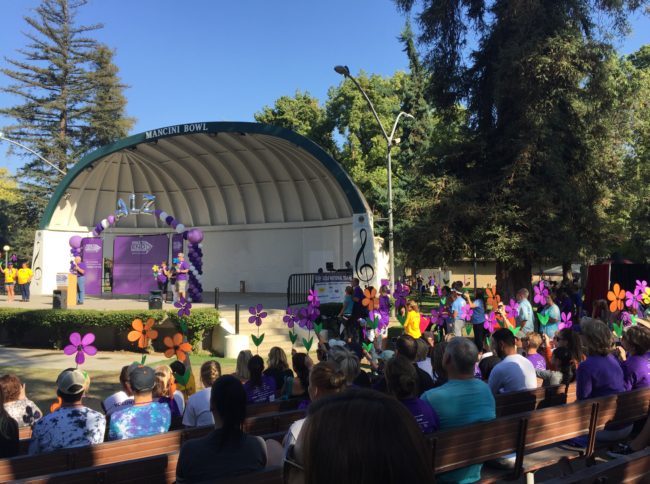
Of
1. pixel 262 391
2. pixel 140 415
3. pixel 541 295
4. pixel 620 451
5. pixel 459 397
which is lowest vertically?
→ pixel 620 451

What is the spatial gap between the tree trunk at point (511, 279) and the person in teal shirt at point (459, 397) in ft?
44.3

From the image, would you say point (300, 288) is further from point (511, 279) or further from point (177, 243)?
point (511, 279)

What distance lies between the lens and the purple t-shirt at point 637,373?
4965 mm

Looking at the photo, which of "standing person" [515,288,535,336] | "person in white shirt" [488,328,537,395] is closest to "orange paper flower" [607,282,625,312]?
"standing person" [515,288,535,336]

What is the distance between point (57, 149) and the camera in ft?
154

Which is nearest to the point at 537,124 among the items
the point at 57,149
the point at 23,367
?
the point at 23,367

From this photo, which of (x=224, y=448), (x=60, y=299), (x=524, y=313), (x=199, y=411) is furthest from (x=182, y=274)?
(x=224, y=448)

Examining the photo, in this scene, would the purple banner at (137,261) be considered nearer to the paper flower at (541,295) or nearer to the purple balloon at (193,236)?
the purple balloon at (193,236)

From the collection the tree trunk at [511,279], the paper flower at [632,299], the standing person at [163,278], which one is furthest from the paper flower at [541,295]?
the standing person at [163,278]

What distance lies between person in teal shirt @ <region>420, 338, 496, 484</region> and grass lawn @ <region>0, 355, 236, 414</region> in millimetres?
6963

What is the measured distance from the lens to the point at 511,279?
675 inches

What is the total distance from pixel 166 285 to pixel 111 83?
32.3 meters

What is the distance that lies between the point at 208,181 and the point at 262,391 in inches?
969

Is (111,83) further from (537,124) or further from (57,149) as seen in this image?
(537,124)
